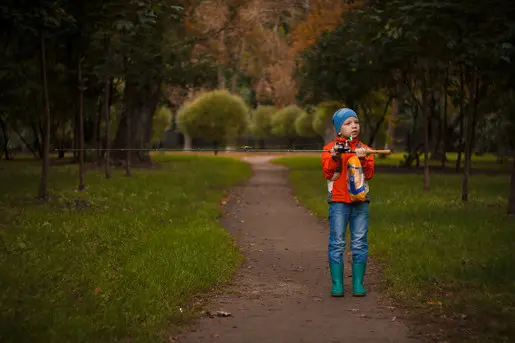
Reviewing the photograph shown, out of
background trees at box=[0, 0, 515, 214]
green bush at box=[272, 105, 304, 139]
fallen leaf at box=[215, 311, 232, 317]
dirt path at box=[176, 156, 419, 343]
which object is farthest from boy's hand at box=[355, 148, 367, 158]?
green bush at box=[272, 105, 304, 139]

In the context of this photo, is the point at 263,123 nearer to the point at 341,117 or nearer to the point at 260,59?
the point at 260,59

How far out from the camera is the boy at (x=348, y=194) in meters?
8.73

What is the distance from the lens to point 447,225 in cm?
1455

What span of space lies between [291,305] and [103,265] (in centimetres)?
253

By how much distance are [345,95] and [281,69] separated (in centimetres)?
3389

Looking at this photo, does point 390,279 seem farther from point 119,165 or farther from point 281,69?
point 281,69

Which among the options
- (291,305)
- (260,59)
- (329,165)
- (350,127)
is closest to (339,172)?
(329,165)

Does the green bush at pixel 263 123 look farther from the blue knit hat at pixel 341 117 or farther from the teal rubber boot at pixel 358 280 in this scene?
the teal rubber boot at pixel 358 280

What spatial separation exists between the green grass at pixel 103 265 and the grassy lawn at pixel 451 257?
7.40 feet

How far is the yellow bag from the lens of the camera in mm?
8711

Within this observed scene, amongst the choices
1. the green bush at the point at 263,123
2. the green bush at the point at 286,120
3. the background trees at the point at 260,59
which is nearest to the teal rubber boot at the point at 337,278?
the background trees at the point at 260,59

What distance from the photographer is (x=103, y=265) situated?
9711 mm

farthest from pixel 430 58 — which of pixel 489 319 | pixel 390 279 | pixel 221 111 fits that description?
pixel 221 111

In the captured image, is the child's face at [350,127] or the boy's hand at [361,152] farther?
the child's face at [350,127]
